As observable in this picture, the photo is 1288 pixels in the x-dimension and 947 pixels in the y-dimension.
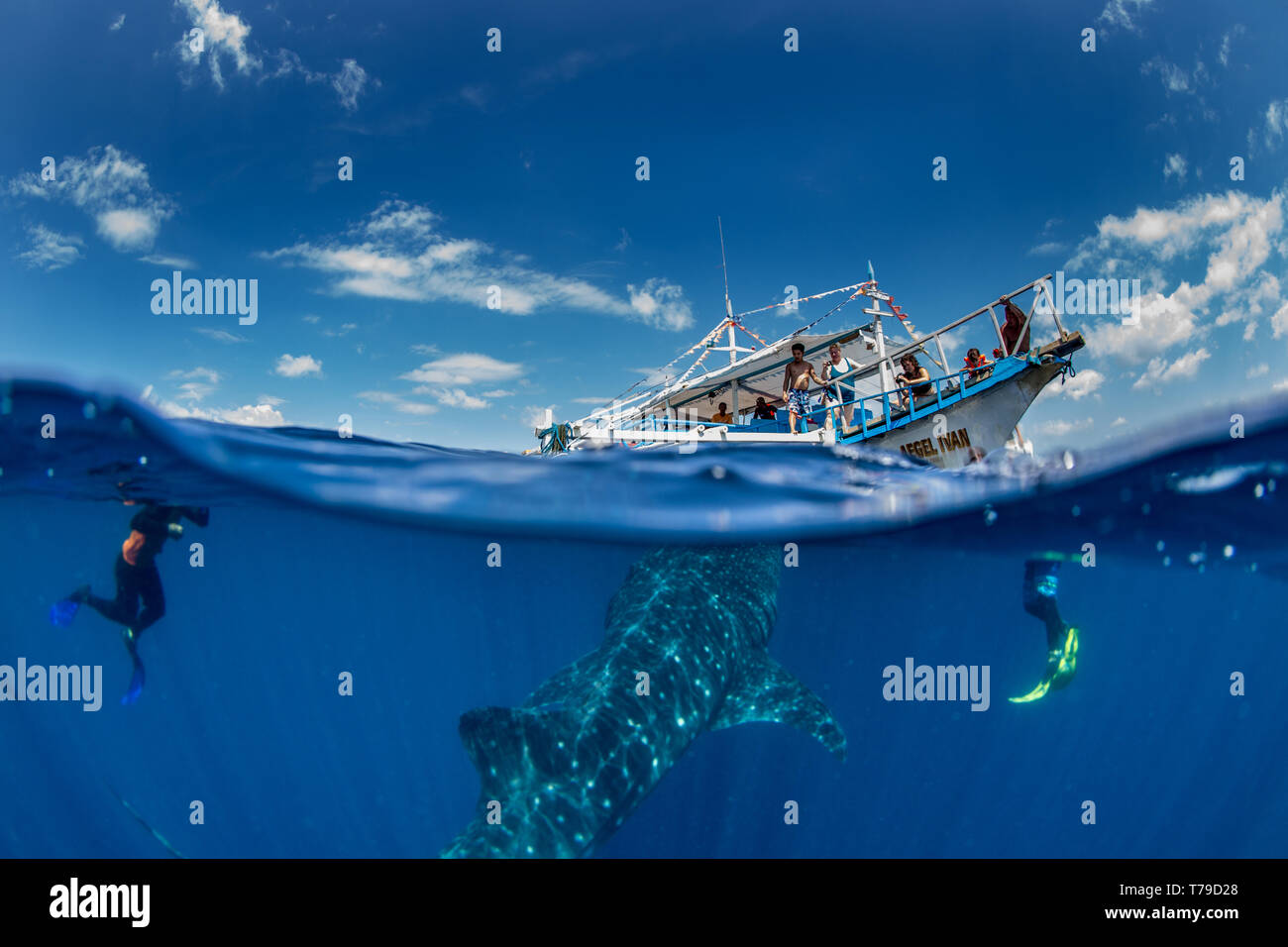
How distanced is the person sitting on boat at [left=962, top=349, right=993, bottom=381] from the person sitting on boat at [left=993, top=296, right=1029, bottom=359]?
0.35 metres

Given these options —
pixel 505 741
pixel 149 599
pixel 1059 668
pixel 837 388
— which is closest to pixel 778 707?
pixel 505 741

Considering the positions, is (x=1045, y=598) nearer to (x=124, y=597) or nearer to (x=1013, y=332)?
(x=1013, y=332)

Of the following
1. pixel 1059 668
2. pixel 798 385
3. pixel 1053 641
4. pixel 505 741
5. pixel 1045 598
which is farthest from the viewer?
pixel 798 385

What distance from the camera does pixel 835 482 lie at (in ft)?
32.6

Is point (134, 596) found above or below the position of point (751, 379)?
below

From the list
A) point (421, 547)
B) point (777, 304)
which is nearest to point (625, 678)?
point (421, 547)

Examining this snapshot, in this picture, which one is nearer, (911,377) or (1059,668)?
(1059,668)

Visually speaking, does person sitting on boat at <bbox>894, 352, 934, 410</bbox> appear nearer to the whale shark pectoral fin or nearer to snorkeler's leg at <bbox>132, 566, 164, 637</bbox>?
the whale shark pectoral fin

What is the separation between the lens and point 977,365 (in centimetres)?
1380

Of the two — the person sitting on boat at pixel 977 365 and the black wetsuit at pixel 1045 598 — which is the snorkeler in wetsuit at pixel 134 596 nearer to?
the black wetsuit at pixel 1045 598

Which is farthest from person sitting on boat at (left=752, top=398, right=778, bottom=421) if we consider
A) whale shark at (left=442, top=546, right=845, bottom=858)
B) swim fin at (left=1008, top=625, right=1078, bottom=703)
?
swim fin at (left=1008, top=625, right=1078, bottom=703)

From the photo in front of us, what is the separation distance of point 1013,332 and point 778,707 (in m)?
9.30
